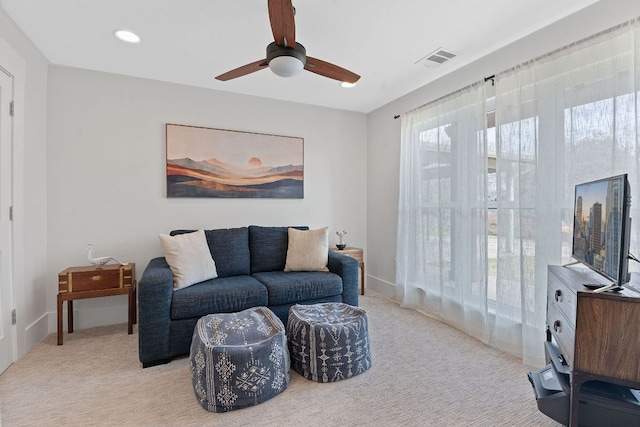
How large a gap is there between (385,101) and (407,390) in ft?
10.6

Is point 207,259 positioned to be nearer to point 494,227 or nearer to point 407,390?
point 407,390

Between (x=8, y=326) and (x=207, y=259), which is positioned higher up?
(x=207, y=259)

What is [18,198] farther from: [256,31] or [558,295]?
[558,295]

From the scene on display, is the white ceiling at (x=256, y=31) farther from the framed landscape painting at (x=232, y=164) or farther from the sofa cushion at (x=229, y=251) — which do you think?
the sofa cushion at (x=229, y=251)

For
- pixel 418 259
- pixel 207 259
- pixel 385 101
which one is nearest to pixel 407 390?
pixel 418 259

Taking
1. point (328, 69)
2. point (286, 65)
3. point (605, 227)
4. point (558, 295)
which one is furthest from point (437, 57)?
point (558, 295)

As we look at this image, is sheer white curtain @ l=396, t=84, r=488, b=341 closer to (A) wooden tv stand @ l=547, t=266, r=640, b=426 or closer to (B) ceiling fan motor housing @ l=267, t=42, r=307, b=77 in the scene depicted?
(A) wooden tv stand @ l=547, t=266, r=640, b=426

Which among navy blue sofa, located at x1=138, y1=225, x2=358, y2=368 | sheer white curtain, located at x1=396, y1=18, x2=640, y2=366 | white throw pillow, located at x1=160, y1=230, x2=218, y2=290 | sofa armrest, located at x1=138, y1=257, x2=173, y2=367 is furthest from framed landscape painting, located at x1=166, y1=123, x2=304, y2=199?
sheer white curtain, located at x1=396, y1=18, x2=640, y2=366

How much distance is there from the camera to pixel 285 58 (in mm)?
1888

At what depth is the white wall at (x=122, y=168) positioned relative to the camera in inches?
113

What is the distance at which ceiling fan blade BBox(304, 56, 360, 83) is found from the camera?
210cm

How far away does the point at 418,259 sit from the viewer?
3.38m

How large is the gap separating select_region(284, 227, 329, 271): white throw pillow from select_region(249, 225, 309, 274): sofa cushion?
0.09 m

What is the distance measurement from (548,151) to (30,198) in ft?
13.6
